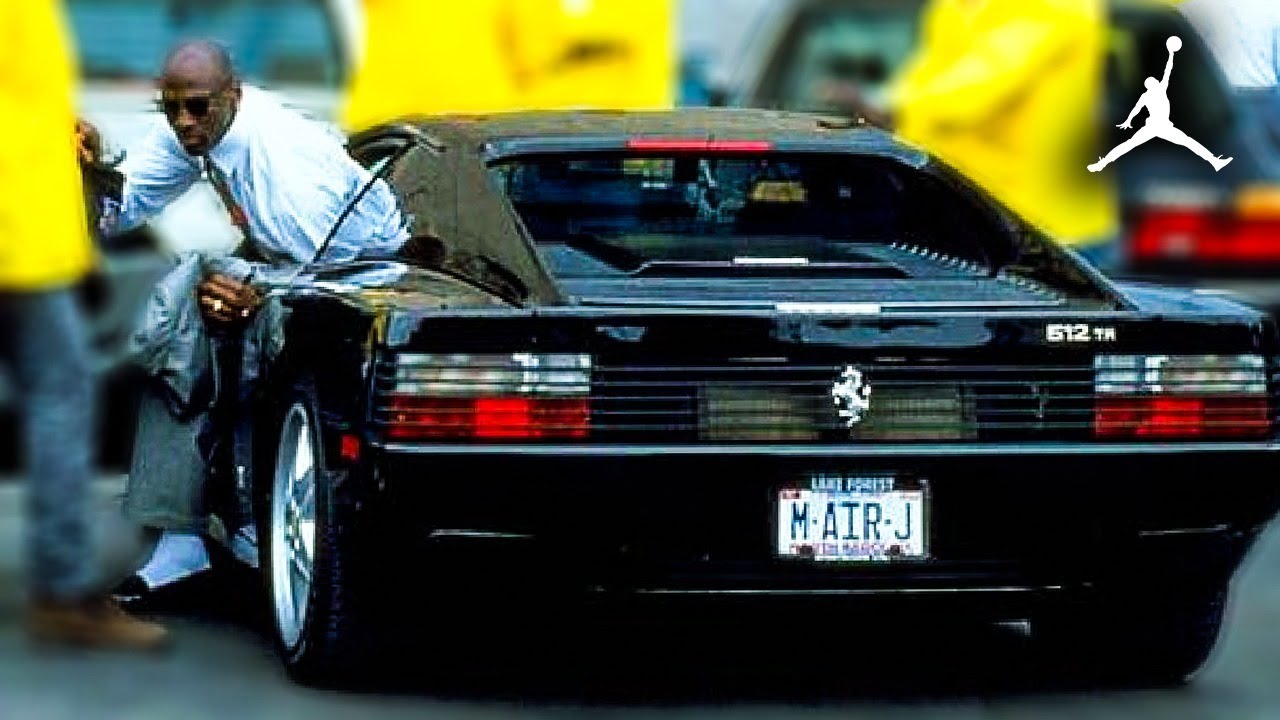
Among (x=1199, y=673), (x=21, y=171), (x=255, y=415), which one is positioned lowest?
(x=1199, y=673)

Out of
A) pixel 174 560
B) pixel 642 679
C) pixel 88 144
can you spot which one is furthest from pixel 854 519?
pixel 88 144

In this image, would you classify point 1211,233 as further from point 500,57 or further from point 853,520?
point 853,520

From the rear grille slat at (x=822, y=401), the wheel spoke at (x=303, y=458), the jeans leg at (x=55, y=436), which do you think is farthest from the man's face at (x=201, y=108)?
the rear grille slat at (x=822, y=401)

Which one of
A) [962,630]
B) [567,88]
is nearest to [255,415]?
[962,630]

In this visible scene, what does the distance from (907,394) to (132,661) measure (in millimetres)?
1877

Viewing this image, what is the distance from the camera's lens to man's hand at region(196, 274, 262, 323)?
Result: 8359 mm

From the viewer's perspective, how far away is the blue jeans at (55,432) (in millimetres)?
7848

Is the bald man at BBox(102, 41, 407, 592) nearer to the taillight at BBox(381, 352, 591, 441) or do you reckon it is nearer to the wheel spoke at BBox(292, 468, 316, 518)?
the wheel spoke at BBox(292, 468, 316, 518)

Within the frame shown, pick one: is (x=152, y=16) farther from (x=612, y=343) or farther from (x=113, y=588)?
(x=612, y=343)

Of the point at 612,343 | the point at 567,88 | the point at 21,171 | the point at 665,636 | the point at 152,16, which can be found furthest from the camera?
the point at 152,16

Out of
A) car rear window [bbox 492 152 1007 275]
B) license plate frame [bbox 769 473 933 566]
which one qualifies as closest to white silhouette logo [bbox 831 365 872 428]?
license plate frame [bbox 769 473 933 566]

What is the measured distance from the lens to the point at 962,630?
8789 millimetres

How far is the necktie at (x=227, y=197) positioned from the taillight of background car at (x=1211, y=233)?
17.8 ft

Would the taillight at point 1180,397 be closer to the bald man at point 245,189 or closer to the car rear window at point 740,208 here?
the car rear window at point 740,208
